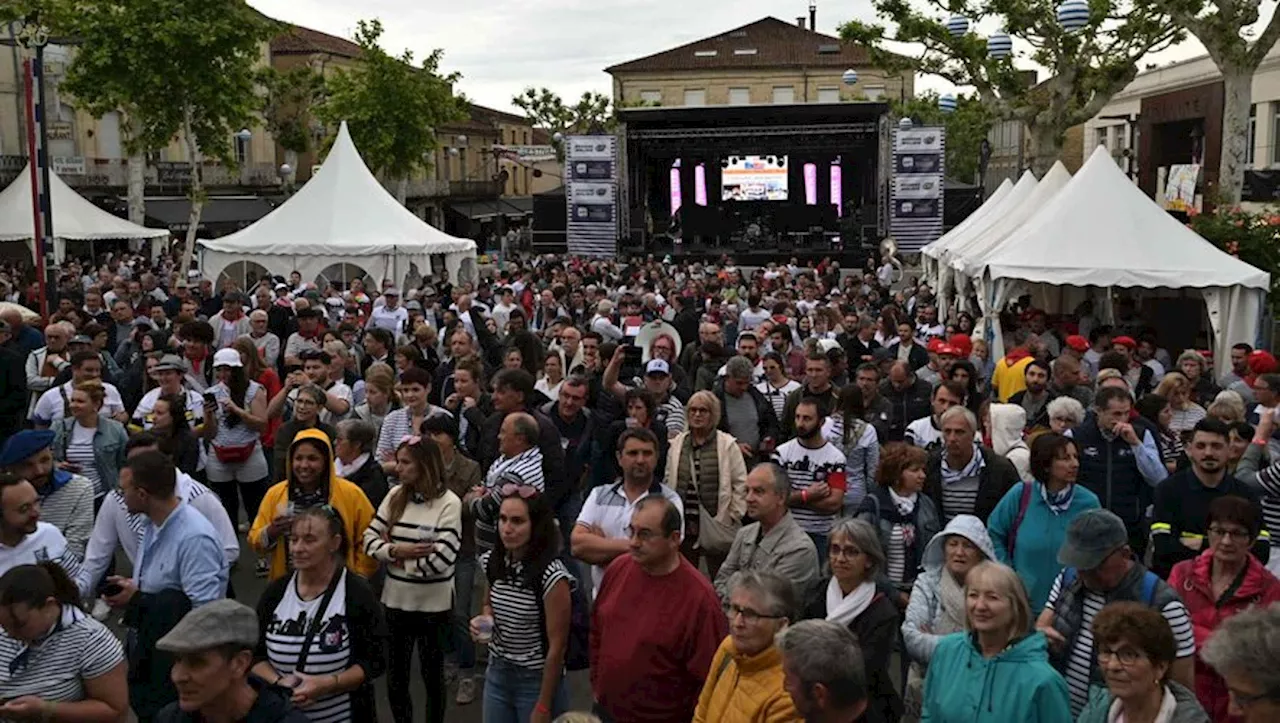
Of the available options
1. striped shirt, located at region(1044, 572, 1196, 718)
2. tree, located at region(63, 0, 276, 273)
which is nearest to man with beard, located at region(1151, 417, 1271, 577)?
striped shirt, located at region(1044, 572, 1196, 718)

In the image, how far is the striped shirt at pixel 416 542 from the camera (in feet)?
15.5

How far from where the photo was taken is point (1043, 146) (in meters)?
21.1

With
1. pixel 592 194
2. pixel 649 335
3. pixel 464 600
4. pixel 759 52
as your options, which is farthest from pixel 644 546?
pixel 759 52

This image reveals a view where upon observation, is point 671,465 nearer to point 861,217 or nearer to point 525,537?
point 525,537

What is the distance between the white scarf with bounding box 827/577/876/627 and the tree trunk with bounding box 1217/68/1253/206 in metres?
14.8

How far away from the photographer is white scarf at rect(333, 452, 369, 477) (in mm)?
5546

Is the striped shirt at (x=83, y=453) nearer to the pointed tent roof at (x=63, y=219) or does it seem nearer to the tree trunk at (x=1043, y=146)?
the tree trunk at (x=1043, y=146)

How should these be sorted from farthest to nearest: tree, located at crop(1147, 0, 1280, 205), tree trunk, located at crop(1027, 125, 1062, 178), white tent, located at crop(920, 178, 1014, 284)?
tree trunk, located at crop(1027, 125, 1062, 178) < white tent, located at crop(920, 178, 1014, 284) < tree, located at crop(1147, 0, 1280, 205)

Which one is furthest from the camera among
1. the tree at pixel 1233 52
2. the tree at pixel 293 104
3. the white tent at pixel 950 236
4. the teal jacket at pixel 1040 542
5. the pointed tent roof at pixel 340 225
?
the tree at pixel 293 104

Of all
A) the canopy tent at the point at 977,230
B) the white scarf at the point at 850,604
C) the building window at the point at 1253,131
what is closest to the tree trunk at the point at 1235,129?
the canopy tent at the point at 977,230

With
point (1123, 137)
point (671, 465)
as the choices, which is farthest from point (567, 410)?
point (1123, 137)

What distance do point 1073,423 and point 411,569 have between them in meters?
3.46

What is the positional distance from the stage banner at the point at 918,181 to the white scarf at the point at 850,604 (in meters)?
24.8

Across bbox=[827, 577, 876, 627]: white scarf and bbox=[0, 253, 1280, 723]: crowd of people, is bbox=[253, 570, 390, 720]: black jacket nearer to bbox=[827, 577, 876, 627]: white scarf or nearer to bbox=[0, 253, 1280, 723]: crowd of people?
bbox=[0, 253, 1280, 723]: crowd of people
